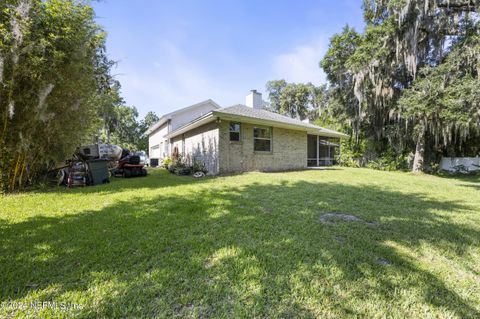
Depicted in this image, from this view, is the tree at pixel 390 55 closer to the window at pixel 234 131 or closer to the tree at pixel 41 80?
the window at pixel 234 131

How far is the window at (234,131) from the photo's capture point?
31.6 feet

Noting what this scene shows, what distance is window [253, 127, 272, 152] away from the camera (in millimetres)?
10312

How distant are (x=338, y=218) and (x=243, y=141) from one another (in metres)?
6.65

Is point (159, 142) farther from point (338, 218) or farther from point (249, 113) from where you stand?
point (338, 218)

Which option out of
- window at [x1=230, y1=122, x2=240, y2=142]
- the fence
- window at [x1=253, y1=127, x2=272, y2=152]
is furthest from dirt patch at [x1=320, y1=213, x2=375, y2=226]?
the fence

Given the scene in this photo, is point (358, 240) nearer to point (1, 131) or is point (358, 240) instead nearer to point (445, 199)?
point (445, 199)

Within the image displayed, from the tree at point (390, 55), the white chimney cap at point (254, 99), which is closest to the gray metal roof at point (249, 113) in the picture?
the white chimney cap at point (254, 99)

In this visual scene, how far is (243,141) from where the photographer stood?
32.3ft

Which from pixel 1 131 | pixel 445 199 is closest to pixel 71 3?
pixel 1 131

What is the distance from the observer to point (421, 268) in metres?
2.20

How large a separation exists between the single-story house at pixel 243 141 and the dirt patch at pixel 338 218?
6018 mm

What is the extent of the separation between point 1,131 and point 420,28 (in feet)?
56.4

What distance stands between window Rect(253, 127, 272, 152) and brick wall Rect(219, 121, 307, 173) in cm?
20

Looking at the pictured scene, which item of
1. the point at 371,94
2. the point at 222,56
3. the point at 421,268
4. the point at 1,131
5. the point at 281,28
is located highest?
the point at 281,28
